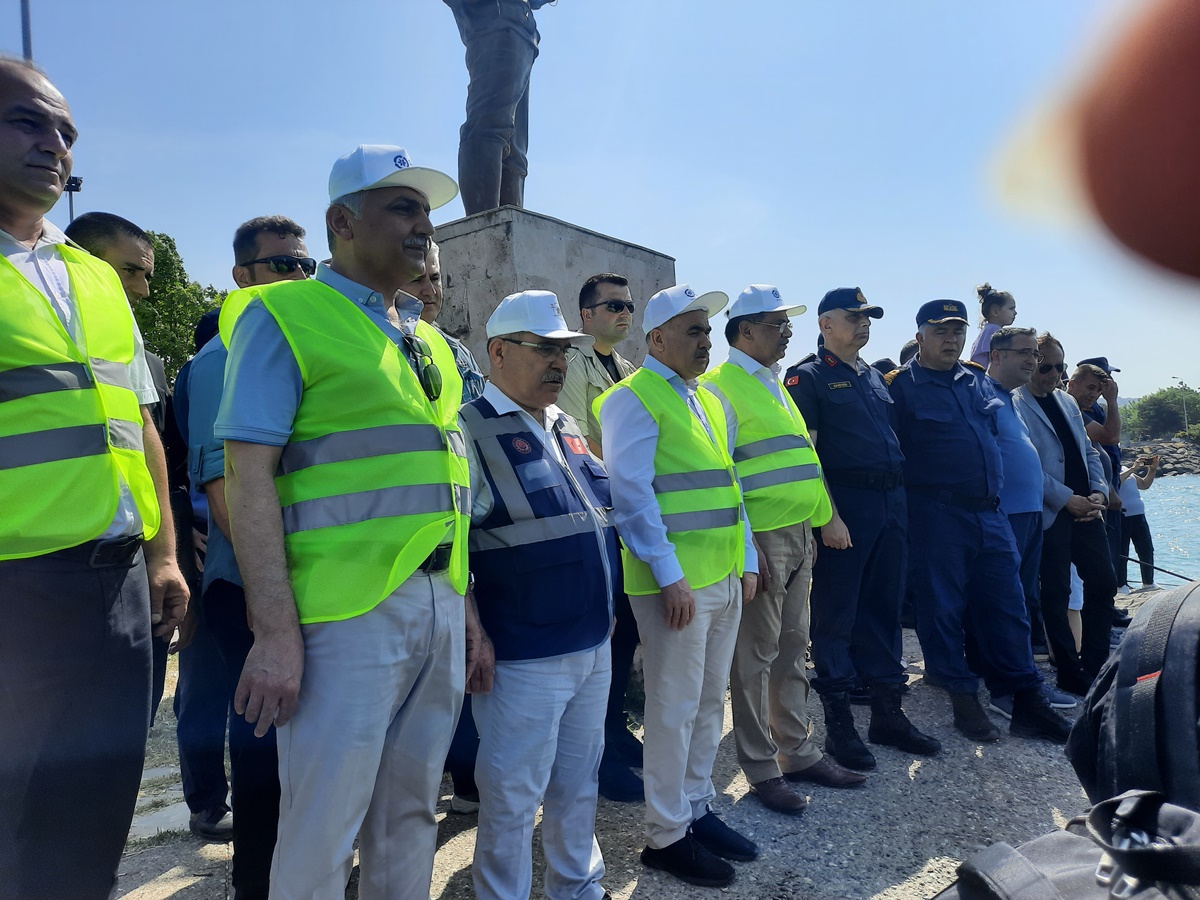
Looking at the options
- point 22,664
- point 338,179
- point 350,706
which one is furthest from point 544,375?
point 22,664

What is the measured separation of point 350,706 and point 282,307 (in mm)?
948

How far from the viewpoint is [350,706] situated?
5.83 ft

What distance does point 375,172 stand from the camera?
2039 mm

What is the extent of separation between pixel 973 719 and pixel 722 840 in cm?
202

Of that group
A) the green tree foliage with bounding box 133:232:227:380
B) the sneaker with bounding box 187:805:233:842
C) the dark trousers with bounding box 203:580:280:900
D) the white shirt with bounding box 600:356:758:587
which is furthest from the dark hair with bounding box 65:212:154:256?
the green tree foliage with bounding box 133:232:227:380

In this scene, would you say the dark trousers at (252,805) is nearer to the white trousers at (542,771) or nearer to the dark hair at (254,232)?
the white trousers at (542,771)

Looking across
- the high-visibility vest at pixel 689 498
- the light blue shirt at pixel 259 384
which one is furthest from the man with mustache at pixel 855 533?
the light blue shirt at pixel 259 384

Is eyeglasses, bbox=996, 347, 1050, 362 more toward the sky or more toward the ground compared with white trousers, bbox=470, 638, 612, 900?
more toward the sky

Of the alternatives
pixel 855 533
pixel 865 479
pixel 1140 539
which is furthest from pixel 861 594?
pixel 1140 539

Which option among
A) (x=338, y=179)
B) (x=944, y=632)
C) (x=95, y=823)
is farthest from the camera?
(x=944, y=632)

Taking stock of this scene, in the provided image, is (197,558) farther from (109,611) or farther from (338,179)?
(338,179)

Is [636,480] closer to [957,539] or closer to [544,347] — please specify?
[544,347]

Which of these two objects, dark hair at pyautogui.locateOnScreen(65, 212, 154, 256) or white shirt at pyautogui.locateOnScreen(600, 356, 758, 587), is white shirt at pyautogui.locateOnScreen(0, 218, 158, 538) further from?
white shirt at pyautogui.locateOnScreen(600, 356, 758, 587)

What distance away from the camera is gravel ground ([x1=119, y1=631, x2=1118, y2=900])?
2.76 metres
